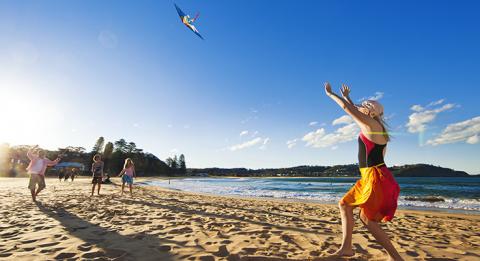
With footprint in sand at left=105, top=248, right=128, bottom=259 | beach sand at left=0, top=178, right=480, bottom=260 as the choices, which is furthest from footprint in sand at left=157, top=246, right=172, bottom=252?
footprint in sand at left=105, top=248, right=128, bottom=259

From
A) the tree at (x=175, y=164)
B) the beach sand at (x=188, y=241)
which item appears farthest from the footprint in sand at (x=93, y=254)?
the tree at (x=175, y=164)

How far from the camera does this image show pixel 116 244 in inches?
137

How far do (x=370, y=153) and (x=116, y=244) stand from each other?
3451 mm

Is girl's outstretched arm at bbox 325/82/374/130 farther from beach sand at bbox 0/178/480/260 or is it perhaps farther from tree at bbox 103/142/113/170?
tree at bbox 103/142/113/170

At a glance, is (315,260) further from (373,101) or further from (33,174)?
(33,174)

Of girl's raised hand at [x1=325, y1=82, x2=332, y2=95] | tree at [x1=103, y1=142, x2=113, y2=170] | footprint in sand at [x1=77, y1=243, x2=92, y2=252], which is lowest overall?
footprint in sand at [x1=77, y1=243, x2=92, y2=252]

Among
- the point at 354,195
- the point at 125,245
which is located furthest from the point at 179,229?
the point at 354,195

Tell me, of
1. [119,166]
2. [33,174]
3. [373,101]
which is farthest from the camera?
[119,166]

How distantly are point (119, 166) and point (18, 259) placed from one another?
83179 mm

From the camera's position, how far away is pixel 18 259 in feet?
9.43

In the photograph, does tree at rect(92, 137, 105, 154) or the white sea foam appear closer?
the white sea foam

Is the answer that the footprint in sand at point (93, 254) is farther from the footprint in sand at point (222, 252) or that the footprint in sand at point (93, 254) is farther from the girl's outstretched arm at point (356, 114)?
the girl's outstretched arm at point (356, 114)

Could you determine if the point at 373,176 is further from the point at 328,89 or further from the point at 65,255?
the point at 65,255

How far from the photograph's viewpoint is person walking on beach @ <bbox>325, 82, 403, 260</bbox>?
2287 mm
